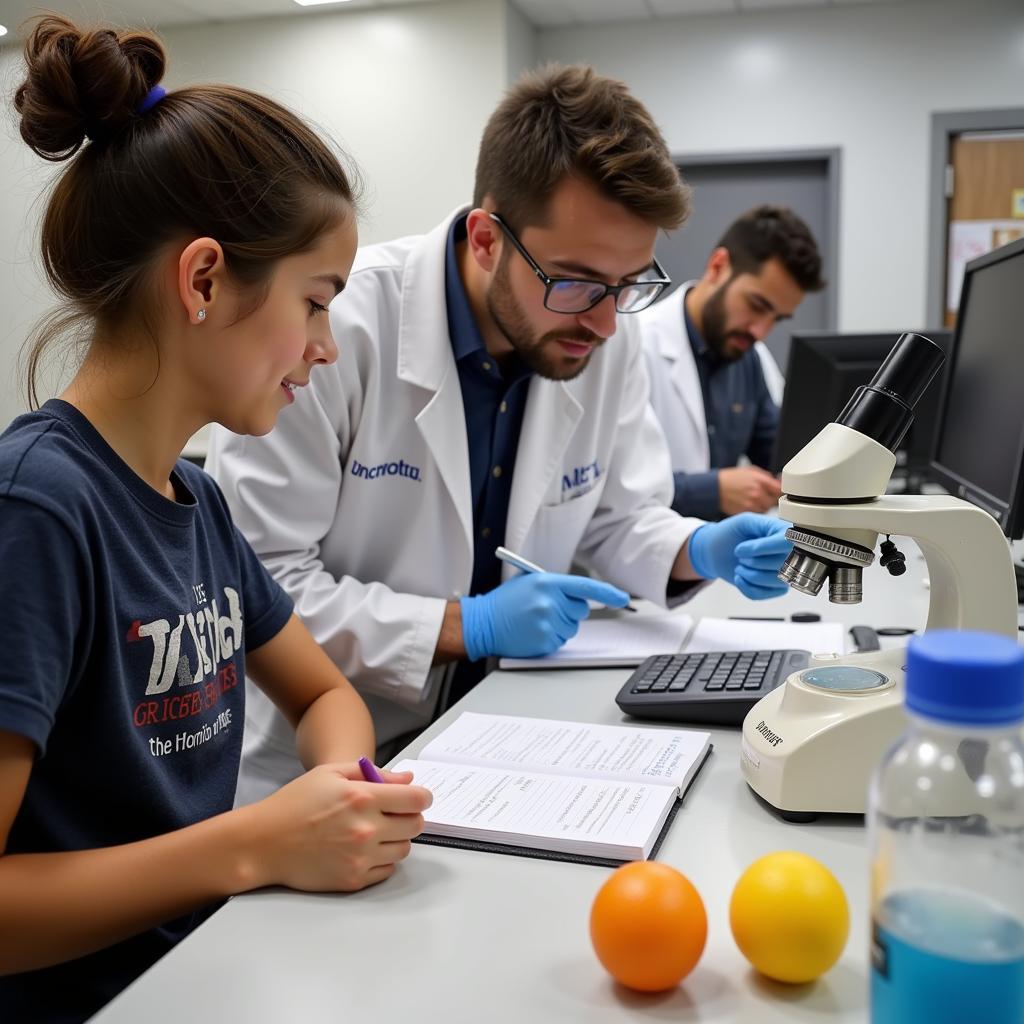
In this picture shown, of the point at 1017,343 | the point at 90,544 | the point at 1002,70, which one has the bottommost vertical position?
the point at 90,544

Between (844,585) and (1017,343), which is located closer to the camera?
(844,585)

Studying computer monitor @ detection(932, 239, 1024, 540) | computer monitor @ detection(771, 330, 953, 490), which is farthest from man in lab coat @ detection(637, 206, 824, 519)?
computer monitor @ detection(932, 239, 1024, 540)

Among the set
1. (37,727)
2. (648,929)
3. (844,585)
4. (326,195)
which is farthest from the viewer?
(326,195)

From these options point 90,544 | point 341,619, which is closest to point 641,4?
point 341,619

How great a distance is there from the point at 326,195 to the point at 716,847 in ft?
2.27

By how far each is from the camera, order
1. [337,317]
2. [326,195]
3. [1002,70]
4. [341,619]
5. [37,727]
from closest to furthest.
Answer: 1. [37,727]
2. [326,195]
3. [341,619]
4. [337,317]
5. [1002,70]

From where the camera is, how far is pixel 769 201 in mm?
5129

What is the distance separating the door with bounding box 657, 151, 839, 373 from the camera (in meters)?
5.09

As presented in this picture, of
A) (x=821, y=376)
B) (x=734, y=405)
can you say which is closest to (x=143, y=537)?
(x=821, y=376)

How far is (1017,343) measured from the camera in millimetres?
1432

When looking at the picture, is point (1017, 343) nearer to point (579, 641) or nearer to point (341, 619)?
point (579, 641)

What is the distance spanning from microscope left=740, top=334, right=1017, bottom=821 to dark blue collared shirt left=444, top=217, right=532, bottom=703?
0.76 meters

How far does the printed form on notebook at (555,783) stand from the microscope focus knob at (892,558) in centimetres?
25

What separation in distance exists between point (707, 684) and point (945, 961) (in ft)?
2.19
